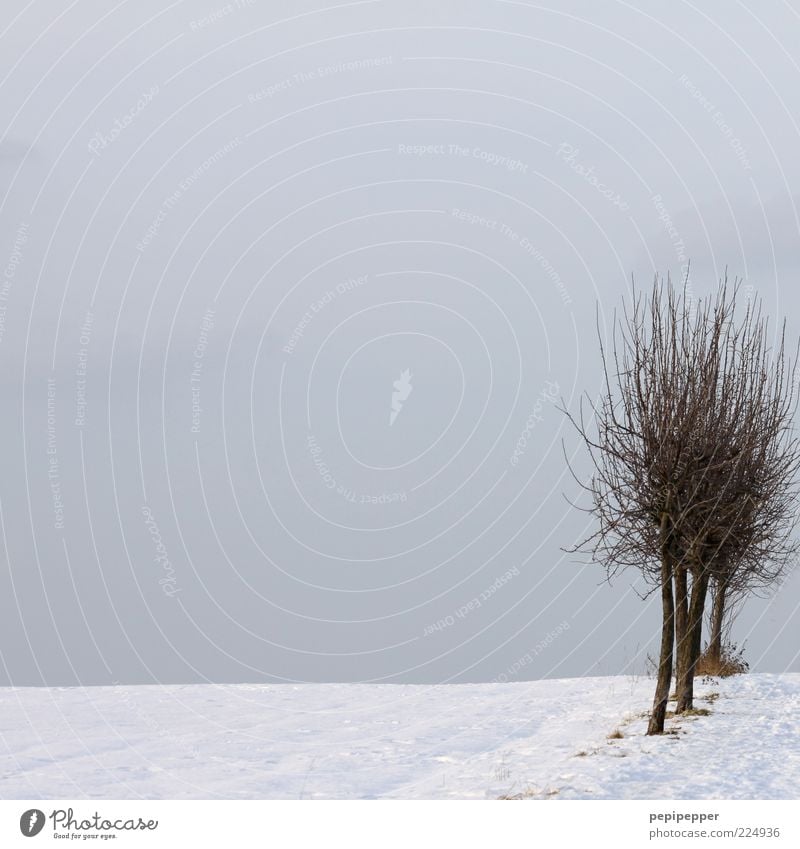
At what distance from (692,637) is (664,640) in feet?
13.9

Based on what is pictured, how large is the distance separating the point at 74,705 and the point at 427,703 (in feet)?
23.3

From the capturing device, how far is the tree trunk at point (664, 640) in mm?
16125

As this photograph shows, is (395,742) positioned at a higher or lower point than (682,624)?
lower

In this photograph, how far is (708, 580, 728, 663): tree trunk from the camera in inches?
964

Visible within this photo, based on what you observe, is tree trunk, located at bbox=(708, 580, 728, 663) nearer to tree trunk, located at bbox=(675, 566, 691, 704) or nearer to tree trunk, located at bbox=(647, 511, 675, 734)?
tree trunk, located at bbox=(675, 566, 691, 704)
